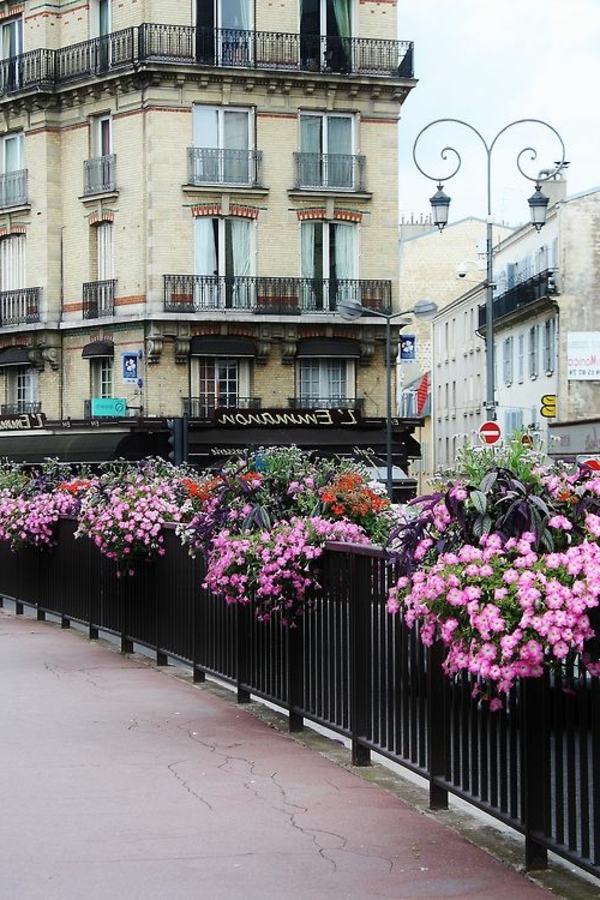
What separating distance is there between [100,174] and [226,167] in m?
3.74

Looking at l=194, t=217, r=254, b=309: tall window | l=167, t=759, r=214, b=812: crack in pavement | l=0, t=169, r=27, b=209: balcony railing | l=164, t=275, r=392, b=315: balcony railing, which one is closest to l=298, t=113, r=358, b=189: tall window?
l=194, t=217, r=254, b=309: tall window

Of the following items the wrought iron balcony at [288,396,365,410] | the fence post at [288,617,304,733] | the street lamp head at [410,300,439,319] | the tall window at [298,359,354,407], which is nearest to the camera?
the fence post at [288,617,304,733]

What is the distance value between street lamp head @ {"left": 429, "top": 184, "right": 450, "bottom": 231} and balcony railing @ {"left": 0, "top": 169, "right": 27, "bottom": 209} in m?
17.2

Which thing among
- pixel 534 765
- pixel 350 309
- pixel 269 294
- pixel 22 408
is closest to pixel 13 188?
pixel 22 408

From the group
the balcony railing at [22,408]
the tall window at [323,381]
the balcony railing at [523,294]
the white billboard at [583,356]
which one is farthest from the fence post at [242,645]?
the balcony railing at [523,294]

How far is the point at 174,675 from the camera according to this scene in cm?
1302

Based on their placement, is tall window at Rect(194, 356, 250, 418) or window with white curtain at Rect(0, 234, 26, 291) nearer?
tall window at Rect(194, 356, 250, 418)

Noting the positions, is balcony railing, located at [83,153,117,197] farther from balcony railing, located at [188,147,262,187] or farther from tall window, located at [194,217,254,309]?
tall window, located at [194,217,254,309]

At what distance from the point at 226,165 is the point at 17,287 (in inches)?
305

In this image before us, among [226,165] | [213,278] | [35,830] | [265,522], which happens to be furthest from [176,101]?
[35,830]

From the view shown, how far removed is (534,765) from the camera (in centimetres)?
628

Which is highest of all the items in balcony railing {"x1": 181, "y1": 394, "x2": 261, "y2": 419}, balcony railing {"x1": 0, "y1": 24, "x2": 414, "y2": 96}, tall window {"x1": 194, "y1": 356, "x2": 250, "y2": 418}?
balcony railing {"x1": 0, "y1": 24, "x2": 414, "y2": 96}

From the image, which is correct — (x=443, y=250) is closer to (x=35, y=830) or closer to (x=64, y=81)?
(x=64, y=81)

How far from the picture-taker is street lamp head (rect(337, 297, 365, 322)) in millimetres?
42750
